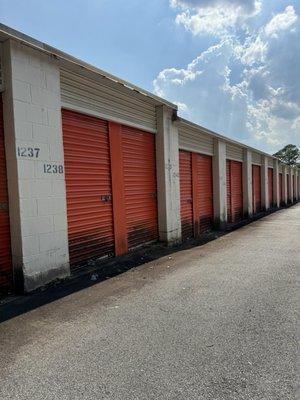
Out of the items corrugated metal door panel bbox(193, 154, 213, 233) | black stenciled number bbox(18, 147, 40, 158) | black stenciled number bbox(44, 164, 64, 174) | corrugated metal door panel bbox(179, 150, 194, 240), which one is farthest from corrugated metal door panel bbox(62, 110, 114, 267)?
corrugated metal door panel bbox(193, 154, 213, 233)

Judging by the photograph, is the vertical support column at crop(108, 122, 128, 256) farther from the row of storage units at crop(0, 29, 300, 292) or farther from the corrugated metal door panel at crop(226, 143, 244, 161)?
the corrugated metal door panel at crop(226, 143, 244, 161)

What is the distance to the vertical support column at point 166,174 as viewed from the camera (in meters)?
10.3

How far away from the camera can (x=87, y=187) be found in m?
7.71

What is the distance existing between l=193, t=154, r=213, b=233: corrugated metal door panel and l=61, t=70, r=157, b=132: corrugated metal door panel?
4.05 m

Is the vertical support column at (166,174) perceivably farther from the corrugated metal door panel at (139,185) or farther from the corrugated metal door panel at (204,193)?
the corrugated metal door panel at (204,193)

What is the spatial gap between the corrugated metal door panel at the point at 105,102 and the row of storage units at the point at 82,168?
2cm

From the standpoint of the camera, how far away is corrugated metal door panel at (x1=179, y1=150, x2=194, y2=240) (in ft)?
39.6

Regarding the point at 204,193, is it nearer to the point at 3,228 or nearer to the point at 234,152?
the point at 234,152

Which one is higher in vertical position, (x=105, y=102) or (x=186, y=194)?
(x=105, y=102)

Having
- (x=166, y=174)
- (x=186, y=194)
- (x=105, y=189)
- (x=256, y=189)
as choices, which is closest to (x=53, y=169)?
(x=105, y=189)

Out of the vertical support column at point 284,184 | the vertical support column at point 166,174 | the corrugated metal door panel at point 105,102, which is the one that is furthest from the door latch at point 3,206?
the vertical support column at point 284,184

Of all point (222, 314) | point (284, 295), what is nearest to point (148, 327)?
point (222, 314)

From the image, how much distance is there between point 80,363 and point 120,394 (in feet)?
2.20

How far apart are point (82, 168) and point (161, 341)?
14.4 ft
